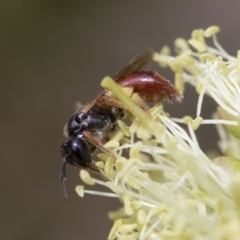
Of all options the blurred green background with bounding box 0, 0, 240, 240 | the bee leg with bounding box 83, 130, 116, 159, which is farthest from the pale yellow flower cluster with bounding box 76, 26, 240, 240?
the blurred green background with bounding box 0, 0, 240, 240

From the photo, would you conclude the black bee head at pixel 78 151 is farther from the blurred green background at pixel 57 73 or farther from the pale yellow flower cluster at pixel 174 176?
the blurred green background at pixel 57 73

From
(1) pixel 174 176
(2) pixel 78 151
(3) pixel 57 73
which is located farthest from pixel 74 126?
(3) pixel 57 73

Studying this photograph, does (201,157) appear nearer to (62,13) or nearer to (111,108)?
(111,108)

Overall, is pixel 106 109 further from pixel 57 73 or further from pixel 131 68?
pixel 57 73

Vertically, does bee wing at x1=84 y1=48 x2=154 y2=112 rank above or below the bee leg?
above

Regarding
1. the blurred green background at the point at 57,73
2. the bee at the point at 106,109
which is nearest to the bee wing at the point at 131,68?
the bee at the point at 106,109

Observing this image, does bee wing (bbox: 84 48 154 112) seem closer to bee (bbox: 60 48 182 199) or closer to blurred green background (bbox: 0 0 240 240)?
bee (bbox: 60 48 182 199)

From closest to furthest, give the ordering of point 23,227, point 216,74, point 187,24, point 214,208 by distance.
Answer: point 214,208 < point 216,74 < point 23,227 < point 187,24

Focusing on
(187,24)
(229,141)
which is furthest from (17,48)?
(229,141)
